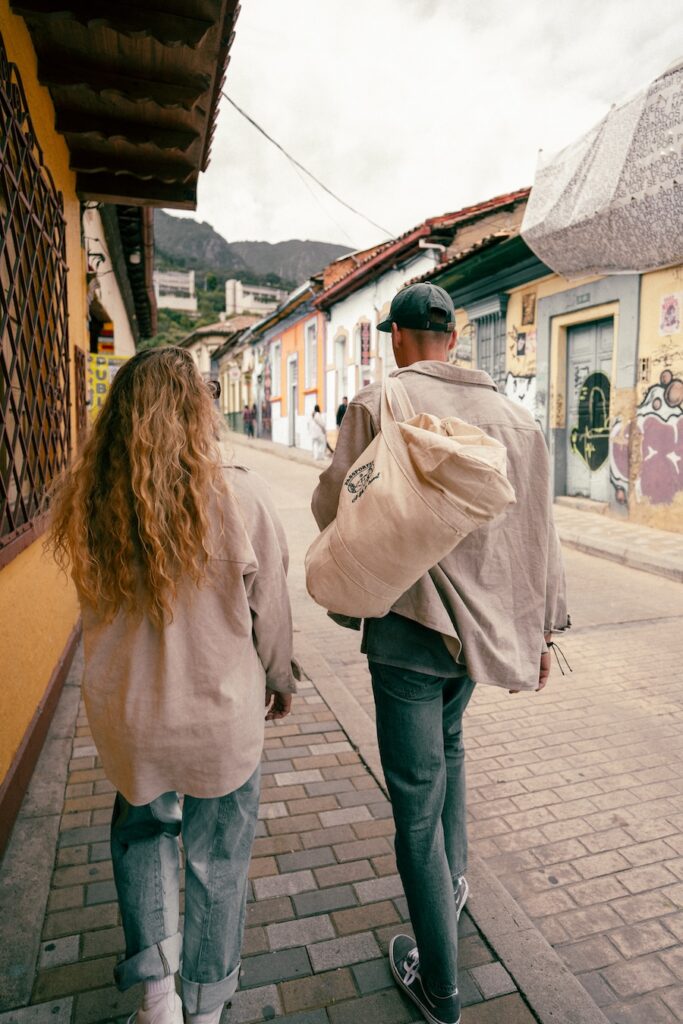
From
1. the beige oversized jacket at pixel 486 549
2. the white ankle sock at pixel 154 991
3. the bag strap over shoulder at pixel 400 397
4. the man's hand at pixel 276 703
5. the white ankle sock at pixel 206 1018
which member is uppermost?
the bag strap over shoulder at pixel 400 397

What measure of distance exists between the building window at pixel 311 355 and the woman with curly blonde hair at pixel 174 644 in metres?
23.2

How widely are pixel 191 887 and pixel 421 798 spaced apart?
637 millimetres

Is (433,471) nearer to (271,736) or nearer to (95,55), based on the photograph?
(271,736)

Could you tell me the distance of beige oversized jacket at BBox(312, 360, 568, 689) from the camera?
1826mm

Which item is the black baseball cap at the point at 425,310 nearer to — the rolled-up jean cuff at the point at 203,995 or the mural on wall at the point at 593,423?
the rolled-up jean cuff at the point at 203,995

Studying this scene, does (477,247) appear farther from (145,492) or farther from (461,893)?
(145,492)

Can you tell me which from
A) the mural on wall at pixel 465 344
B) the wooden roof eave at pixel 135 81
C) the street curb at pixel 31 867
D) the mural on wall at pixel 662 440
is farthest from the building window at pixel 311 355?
the street curb at pixel 31 867

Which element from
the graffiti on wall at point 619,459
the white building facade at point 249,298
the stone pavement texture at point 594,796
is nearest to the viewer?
the stone pavement texture at point 594,796

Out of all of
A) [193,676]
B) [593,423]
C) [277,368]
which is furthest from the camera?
[277,368]

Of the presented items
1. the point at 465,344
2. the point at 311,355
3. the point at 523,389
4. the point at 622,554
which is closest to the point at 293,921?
the point at 622,554

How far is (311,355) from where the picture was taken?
25.1m

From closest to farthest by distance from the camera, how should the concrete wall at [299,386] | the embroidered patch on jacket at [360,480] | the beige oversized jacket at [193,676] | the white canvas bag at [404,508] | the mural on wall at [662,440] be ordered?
the white canvas bag at [404,508]
the embroidered patch on jacket at [360,480]
the beige oversized jacket at [193,676]
the mural on wall at [662,440]
the concrete wall at [299,386]

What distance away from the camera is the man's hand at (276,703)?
1979mm

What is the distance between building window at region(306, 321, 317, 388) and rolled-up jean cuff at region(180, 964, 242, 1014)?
2342cm
